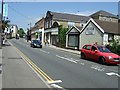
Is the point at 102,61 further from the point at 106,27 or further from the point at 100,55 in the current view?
the point at 106,27

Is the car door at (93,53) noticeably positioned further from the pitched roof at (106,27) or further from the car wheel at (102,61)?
the pitched roof at (106,27)

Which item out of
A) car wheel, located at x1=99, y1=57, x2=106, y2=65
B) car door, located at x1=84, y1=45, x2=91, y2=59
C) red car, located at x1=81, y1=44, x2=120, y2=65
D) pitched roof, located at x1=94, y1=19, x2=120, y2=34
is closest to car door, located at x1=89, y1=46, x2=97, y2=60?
red car, located at x1=81, y1=44, x2=120, y2=65

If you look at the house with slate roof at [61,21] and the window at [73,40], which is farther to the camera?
the house with slate roof at [61,21]

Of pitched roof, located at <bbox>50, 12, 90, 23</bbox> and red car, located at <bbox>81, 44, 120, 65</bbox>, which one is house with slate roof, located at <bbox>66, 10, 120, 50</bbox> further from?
pitched roof, located at <bbox>50, 12, 90, 23</bbox>

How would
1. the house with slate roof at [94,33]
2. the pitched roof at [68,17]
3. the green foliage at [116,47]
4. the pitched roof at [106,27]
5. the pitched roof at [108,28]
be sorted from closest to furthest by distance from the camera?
the green foliage at [116,47]
the house with slate roof at [94,33]
the pitched roof at [106,27]
the pitched roof at [108,28]
the pitched roof at [68,17]

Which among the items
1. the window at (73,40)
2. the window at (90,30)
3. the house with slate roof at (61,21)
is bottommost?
the window at (73,40)

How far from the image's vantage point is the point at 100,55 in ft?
73.0

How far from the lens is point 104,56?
21672 millimetres

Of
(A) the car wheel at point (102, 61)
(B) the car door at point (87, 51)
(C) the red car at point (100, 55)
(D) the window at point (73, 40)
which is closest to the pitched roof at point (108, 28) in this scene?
(D) the window at point (73, 40)

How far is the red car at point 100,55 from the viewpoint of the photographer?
2132cm

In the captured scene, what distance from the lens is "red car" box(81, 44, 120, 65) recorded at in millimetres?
21323

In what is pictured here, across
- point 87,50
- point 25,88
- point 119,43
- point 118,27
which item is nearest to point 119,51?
point 119,43

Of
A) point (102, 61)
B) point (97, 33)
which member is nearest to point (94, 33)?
point (97, 33)

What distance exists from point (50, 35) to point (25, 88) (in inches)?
2419
